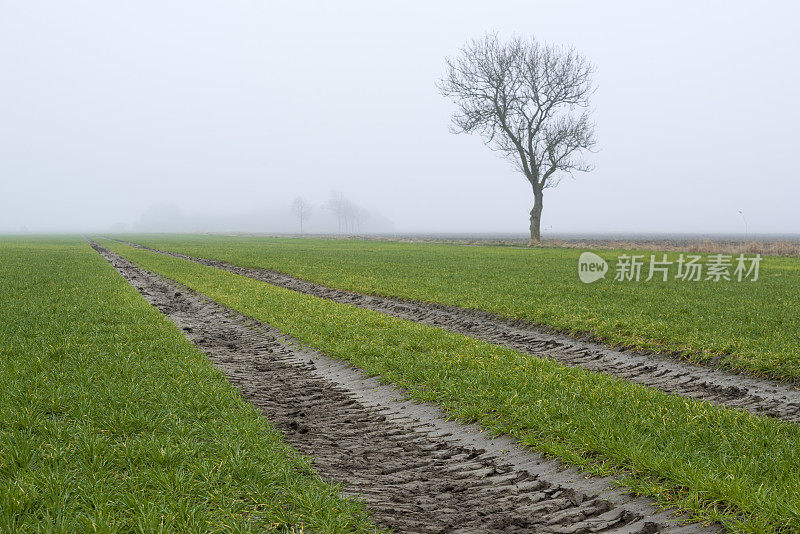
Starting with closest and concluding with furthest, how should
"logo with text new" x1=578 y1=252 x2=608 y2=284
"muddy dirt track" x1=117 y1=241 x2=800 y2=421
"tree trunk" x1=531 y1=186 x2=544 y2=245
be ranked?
1. "muddy dirt track" x1=117 y1=241 x2=800 y2=421
2. "logo with text new" x1=578 y1=252 x2=608 y2=284
3. "tree trunk" x1=531 y1=186 x2=544 y2=245

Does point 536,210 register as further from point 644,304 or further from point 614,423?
point 614,423

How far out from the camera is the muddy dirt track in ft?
24.3

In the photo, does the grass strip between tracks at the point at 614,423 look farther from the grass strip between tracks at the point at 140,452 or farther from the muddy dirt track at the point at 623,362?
the grass strip between tracks at the point at 140,452

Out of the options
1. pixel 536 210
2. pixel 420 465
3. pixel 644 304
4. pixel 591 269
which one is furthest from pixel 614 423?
pixel 536 210

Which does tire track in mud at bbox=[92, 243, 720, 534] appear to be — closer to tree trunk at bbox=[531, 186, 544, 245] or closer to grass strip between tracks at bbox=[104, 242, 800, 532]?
grass strip between tracks at bbox=[104, 242, 800, 532]

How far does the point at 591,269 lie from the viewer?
83.7 ft

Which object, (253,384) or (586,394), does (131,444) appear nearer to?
(253,384)

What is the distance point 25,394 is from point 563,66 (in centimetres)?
5462

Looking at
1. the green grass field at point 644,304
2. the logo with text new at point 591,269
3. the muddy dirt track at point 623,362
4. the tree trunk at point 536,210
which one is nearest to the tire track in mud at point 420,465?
the muddy dirt track at point 623,362

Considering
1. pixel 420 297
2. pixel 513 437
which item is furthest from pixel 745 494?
pixel 420 297

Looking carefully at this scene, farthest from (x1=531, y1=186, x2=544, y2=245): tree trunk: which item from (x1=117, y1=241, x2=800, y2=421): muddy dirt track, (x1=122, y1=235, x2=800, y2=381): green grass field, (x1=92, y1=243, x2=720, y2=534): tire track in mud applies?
(x1=92, y1=243, x2=720, y2=534): tire track in mud

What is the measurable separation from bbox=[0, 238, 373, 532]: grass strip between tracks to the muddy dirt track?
5.86m

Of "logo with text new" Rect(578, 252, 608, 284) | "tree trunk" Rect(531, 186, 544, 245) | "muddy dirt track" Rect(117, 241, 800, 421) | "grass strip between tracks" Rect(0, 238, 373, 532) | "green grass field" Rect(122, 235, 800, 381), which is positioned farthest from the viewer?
"tree trunk" Rect(531, 186, 544, 245)

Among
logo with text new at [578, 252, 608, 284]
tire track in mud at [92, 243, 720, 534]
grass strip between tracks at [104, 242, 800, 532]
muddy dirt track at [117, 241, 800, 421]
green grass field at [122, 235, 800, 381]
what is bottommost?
tire track in mud at [92, 243, 720, 534]
